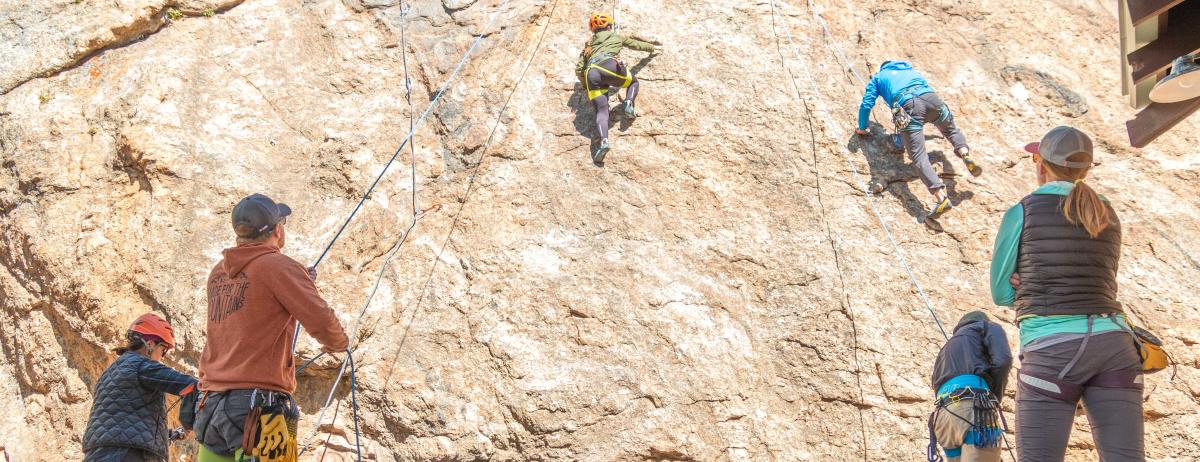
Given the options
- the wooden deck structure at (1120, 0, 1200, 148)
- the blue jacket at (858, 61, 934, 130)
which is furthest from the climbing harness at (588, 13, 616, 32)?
the wooden deck structure at (1120, 0, 1200, 148)

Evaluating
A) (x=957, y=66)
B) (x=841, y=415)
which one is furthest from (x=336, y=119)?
(x=957, y=66)

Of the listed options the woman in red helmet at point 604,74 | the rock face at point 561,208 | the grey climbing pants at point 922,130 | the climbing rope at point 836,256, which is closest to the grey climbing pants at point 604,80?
the woman in red helmet at point 604,74

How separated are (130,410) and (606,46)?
482 centimetres

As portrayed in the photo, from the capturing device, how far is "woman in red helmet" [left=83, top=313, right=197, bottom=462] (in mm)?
4496

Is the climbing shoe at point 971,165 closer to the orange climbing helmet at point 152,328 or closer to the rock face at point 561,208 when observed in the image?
the rock face at point 561,208

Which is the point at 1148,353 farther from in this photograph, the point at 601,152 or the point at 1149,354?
the point at 601,152

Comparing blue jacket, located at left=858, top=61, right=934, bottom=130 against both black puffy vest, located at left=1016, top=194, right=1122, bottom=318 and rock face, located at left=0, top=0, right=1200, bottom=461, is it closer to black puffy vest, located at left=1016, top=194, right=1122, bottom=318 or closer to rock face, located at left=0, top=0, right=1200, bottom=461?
rock face, located at left=0, top=0, right=1200, bottom=461

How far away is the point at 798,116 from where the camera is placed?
738 cm

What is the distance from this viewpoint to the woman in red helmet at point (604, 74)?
7.15 meters

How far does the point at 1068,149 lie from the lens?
3.62 metres

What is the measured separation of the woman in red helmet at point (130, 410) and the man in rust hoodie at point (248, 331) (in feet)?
2.45

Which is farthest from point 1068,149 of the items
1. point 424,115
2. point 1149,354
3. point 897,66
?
point 424,115

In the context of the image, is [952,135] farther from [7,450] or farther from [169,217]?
[7,450]

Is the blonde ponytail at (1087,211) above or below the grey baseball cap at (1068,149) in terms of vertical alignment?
below
